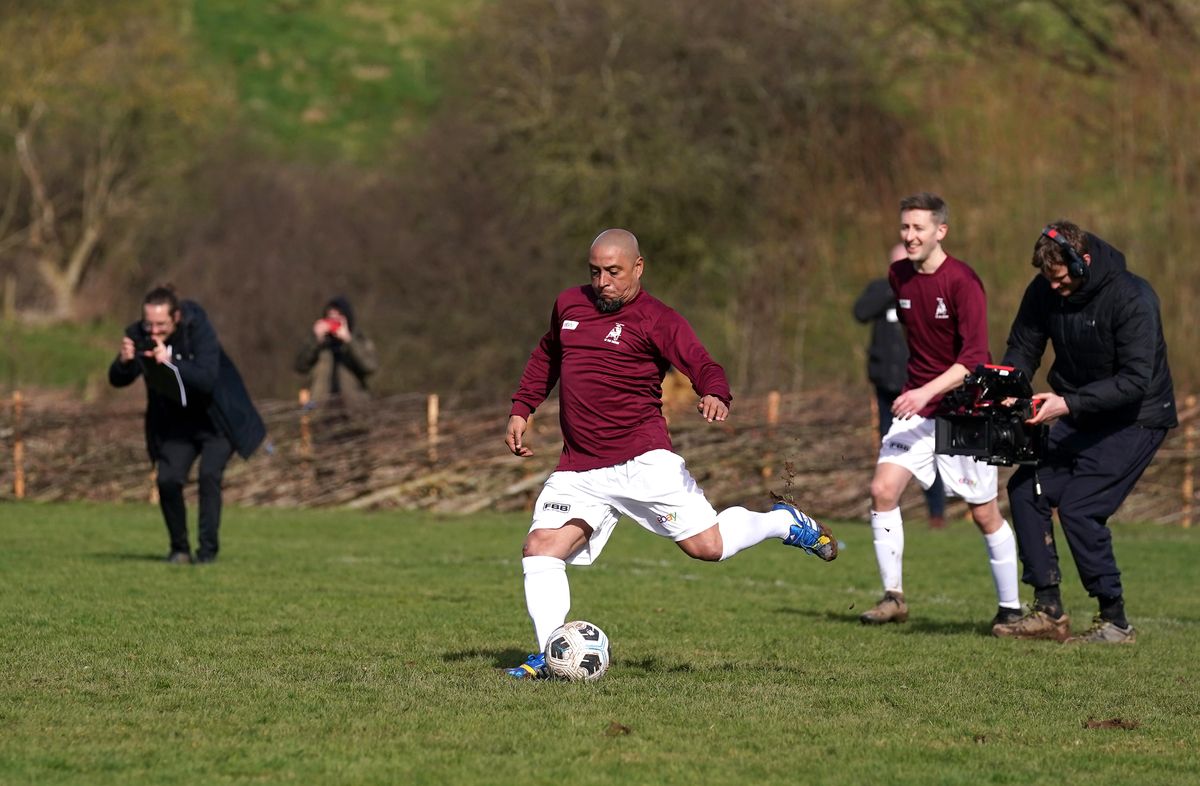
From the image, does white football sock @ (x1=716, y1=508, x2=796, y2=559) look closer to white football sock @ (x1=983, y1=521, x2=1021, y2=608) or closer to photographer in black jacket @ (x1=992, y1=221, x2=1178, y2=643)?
photographer in black jacket @ (x1=992, y1=221, x2=1178, y2=643)

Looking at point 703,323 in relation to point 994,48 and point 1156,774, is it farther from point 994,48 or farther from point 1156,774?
point 1156,774

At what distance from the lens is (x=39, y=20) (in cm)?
4000

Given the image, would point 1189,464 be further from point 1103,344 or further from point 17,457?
point 17,457

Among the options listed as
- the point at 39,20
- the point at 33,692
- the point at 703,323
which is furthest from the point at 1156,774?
the point at 39,20

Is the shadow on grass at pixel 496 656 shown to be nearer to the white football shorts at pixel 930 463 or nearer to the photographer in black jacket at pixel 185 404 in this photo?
the white football shorts at pixel 930 463

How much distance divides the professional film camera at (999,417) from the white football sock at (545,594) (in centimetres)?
252

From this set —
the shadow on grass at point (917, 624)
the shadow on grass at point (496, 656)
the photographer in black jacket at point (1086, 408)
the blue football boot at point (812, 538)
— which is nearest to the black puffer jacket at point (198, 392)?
the shadow on grass at point (917, 624)

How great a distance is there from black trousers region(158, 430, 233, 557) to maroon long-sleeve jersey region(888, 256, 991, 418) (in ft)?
17.1

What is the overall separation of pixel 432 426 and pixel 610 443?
1257 centimetres

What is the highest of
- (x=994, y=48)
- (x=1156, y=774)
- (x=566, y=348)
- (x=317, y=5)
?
(x=317, y=5)

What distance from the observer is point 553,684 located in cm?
746

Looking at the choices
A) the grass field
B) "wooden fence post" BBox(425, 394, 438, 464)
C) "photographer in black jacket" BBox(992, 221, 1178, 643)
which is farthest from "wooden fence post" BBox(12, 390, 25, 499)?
"photographer in black jacket" BBox(992, 221, 1178, 643)

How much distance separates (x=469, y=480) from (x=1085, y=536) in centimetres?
1149

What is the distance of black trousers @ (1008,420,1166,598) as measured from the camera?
9336 mm
